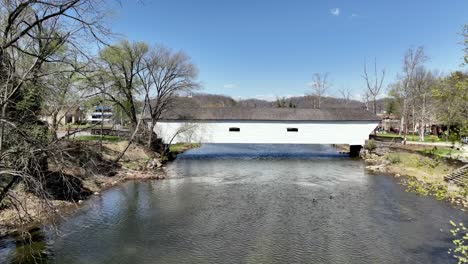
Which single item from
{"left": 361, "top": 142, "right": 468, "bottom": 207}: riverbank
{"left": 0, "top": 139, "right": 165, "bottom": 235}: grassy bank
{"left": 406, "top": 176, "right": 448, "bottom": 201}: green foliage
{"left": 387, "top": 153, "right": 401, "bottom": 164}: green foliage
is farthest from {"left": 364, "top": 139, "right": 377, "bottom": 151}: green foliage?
{"left": 406, "top": 176, "right": 448, "bottom": 201}: green foliage

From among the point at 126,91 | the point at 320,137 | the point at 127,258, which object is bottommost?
the point at 127,258

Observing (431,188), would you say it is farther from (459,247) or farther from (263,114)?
(263,114)

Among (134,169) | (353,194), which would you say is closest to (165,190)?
(134,169)

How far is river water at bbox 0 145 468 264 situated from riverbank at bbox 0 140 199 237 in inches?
29.0

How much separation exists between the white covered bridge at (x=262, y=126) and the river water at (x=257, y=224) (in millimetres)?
7344

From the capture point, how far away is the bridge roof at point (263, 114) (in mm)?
22969

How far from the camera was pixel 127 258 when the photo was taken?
24.1 feet

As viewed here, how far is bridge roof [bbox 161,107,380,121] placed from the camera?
904 inches

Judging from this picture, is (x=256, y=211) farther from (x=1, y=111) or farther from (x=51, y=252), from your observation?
(x=1, y=111)

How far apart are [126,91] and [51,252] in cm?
1413

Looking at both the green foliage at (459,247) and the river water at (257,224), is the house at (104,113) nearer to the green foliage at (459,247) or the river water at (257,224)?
the river water at (257,224)

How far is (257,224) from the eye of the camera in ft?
31.3

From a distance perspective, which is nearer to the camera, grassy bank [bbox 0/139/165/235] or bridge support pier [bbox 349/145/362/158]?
grassy bank [bbox 0/139/165/235]

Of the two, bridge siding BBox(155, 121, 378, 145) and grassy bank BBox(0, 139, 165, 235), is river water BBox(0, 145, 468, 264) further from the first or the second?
bridge siding BBox(155, 121, 378, 145)
